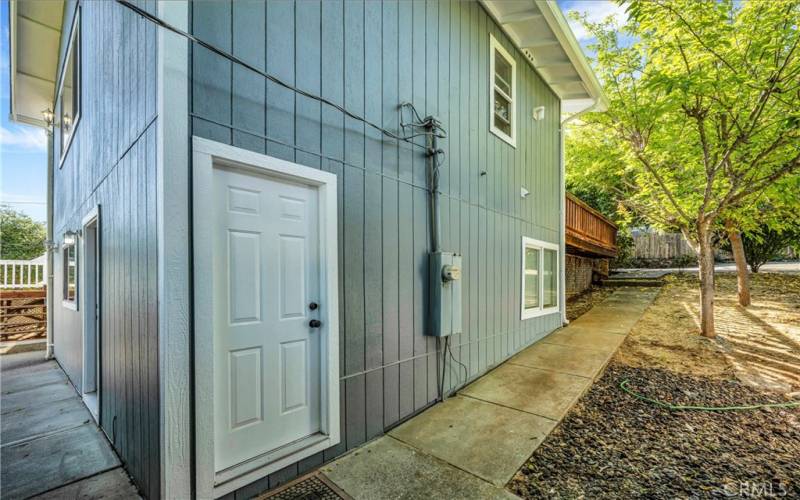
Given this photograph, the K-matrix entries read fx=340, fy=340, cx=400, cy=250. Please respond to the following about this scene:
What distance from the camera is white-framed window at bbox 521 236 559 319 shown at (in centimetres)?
599

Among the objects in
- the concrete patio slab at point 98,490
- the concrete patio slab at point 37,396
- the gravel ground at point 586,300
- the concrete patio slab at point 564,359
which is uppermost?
the gravel ground at point 586,300

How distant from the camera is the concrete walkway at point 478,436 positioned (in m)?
2.43

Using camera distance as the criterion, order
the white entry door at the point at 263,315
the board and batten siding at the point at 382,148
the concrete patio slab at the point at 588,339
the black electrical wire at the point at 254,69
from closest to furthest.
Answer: the black electrical wire at the point at 254,69 → the white entry door at the point at 263,315 → the board and batten siding at the point at 382,148 → the concrete patio slab at the point at 588,339

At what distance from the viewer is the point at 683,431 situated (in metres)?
3.08

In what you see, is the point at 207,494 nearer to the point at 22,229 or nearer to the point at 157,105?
the point at 157,105

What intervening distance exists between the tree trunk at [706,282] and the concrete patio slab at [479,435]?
467 centimetres

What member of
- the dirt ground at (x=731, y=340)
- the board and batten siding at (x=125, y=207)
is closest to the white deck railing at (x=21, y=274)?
the board and batten siding at (x=125, y=207)

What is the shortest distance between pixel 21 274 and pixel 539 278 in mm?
11220

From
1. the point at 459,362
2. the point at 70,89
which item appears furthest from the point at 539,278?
the point at 70,89

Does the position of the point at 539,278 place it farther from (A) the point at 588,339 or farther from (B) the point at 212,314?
(B) the point at 212,314

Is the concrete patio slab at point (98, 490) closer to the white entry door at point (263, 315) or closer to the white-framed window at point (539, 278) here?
the white entry door at point (263, 315)

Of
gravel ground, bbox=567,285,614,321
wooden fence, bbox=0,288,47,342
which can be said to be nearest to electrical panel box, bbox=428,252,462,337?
gravel ground, bbox=567,285,614,321

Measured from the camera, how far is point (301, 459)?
8.20 ft

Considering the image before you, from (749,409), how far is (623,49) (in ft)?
18.9
